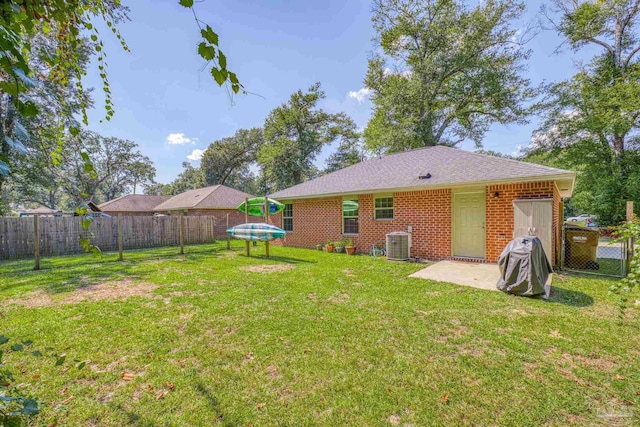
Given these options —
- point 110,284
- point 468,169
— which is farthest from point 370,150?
point 110,284

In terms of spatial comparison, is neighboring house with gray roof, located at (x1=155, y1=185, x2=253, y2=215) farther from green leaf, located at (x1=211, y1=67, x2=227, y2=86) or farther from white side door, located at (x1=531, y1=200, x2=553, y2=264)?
green leaf, located at (x1=211, y1=67, x2=227, y2=86)

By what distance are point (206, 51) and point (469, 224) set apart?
9.38 meters

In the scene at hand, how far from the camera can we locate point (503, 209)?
801cm

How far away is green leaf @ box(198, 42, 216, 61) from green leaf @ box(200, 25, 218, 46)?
0.07ft

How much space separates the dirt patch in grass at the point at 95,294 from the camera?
207 inches

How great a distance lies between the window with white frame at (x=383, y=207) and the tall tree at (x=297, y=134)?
18.0 m

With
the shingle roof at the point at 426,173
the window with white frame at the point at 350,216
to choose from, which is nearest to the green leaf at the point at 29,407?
the shingle roof at the point at 426,173

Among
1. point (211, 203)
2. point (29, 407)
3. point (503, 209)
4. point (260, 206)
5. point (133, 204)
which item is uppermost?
point (133, 204)

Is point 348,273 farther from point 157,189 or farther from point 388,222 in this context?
point 157,189

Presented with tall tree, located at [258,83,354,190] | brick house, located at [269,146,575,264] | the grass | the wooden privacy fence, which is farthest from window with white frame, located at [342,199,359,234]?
tall tree, located at [258,83,354,190]

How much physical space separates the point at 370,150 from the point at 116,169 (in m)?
31.5

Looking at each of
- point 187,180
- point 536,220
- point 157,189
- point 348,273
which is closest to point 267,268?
point 348,273

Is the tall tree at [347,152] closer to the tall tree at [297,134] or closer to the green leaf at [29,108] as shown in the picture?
the tall tree at [297,134]

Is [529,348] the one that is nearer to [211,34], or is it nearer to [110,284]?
[211,34]
